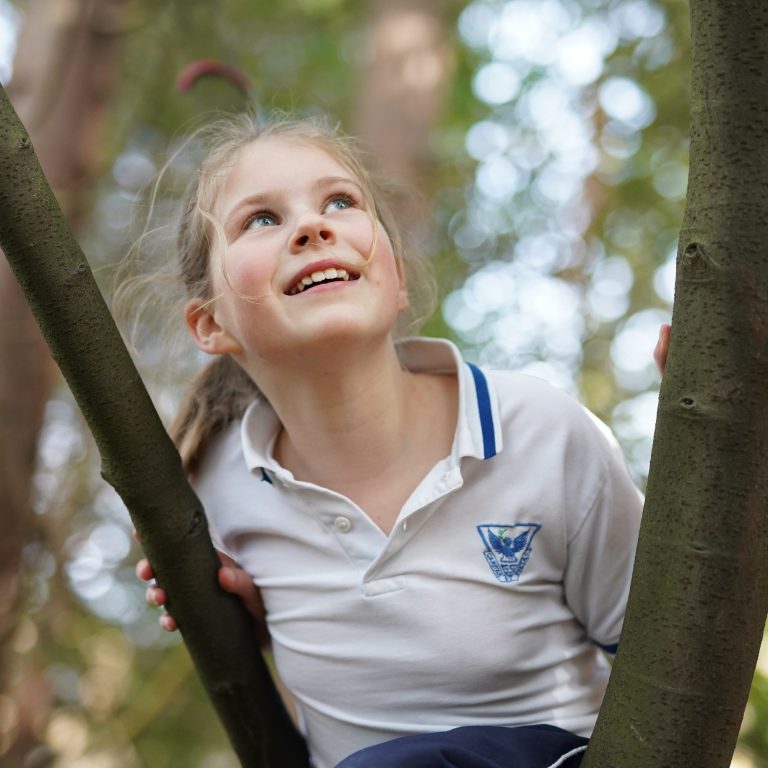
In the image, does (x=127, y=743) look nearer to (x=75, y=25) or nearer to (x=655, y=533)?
(x=75, y=25)

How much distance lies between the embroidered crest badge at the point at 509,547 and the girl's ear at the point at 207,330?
602mm

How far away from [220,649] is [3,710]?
7.61ft

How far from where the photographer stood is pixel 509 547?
1691mm

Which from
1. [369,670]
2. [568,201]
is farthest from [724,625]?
[568,201]

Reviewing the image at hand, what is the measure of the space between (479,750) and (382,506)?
1.60 feet

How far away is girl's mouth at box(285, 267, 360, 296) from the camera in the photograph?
5.46 feet

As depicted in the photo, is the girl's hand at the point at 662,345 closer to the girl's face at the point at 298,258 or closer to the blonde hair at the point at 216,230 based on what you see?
the girl's face at the point at 298,258

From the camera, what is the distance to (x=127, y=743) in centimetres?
439

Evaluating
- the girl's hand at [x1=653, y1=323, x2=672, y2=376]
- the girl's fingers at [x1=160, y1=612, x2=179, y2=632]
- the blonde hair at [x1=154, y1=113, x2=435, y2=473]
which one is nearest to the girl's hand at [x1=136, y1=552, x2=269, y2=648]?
the girl's fingers at [x1=160, y1=612, x2=179, y2=632]

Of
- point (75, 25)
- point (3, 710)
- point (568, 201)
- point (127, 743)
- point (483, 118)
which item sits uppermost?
point (75, 25)

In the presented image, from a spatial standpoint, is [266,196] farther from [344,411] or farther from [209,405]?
[209,405]

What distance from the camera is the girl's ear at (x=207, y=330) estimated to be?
6.24ft

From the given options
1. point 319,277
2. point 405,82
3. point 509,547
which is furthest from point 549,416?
point 405,82

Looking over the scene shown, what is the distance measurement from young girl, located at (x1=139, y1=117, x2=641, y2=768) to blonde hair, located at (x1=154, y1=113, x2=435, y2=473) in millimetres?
18
